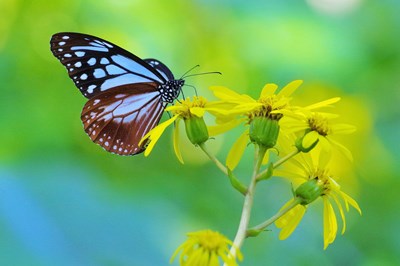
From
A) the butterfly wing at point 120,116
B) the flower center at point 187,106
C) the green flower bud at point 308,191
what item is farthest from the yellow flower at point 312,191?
the butterfly wing at point 120,116

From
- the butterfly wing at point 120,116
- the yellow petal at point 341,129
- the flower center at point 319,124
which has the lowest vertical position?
the flower center at point 319,124

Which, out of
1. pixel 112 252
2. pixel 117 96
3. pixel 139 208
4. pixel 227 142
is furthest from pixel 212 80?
pixel 117 96

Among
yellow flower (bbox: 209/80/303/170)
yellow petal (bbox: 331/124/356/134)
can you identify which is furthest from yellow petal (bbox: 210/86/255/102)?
yellow petal (bbox: 331/124/356/134)

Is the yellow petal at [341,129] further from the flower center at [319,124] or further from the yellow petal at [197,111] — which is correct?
the yellow petal at [197,111]

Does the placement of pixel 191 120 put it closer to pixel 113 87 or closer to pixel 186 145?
pixel 113 87

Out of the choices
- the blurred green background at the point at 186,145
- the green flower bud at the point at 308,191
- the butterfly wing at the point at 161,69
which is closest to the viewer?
the green flower bud at the point at 308,191

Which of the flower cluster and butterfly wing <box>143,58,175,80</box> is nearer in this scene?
the flower cluster

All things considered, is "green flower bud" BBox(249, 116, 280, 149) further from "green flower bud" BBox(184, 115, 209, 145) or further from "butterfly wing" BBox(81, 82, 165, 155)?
"butterfly wing" BBox(81, 82, 165, 155)
